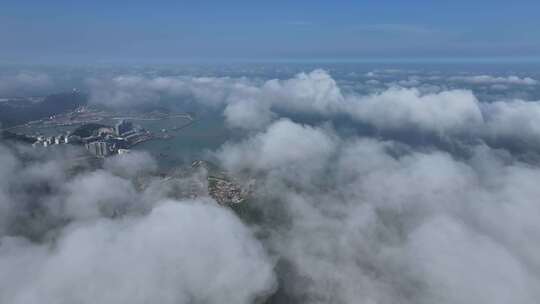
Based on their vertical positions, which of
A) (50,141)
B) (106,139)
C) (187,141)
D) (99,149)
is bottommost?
(187,141)

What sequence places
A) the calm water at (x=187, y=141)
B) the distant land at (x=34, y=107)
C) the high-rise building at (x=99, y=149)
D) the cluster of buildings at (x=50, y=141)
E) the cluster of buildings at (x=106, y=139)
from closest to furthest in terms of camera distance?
the high-rise building at (x=99, y=149), the cluster of buildings at (x=106, y=139), the cluster of buildings at (x=50, y=141), the calm water at (x=187, y=141), the distant land at (x=34, y=107)

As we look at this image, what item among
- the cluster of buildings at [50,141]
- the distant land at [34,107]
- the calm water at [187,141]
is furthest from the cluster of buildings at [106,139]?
the distant land at [34,107]

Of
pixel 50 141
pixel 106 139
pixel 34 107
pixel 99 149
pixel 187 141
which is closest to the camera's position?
pixel 99 149

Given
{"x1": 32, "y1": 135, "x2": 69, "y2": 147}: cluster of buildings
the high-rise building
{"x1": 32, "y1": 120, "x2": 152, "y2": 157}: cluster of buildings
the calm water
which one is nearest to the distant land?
{"x1": 32, "y1": 135, "x2": 69, "y2": 147}: cluster of buildings

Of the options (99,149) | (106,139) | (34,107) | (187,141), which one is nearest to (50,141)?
(106,139)

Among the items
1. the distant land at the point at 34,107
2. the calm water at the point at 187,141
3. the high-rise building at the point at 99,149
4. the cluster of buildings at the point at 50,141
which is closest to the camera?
the high-rise building at the point at 99,149

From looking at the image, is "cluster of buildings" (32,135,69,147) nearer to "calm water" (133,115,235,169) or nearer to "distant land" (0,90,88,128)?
"calm water" (133,115,235,169)

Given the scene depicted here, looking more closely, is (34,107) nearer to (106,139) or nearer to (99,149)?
(106,139)

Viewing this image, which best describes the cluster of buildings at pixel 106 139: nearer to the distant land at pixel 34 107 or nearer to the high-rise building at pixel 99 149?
the high-rise building at pixel 99 149
